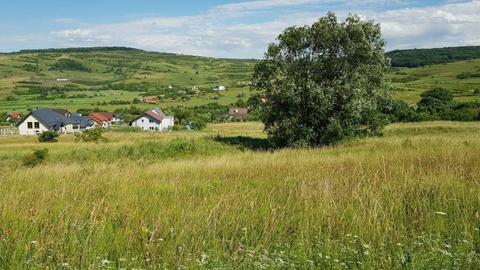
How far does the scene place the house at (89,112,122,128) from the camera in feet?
391

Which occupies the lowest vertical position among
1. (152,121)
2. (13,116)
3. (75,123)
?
(152,121)

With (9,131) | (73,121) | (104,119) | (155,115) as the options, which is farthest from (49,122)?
(155,115)

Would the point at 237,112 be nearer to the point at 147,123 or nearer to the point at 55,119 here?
the point at 147,123

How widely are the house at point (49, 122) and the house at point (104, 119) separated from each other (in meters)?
4.14

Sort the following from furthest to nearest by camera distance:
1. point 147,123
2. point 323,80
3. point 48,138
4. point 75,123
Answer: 1. point 147,123
2. point 75,123
3. point 48,138
4. point 323,80

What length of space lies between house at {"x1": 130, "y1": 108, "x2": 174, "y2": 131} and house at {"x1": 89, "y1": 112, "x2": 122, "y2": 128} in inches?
240

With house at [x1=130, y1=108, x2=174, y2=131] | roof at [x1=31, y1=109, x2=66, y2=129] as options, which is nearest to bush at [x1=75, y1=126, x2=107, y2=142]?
roof at [x1=31, y1=109, x2=66, y2=129]

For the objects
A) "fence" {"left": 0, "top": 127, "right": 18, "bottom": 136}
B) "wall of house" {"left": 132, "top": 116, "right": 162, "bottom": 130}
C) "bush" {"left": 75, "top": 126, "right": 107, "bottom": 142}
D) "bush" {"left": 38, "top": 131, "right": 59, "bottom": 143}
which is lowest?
"wall of house" {"left": 132, "top": 116, "right": 162, "bottom": 130}

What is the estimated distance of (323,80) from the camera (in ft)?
115

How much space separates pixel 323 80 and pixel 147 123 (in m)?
91.4

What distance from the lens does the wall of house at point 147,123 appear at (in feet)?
388

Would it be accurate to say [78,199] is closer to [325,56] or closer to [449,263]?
[449,263]

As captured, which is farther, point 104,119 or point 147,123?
point 104,119

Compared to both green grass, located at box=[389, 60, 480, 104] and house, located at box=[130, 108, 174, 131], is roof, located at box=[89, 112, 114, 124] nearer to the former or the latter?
house, located at box=[130, 108, 174, 131]
